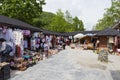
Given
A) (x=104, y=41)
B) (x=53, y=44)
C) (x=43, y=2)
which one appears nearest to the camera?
(x=53, y=44)

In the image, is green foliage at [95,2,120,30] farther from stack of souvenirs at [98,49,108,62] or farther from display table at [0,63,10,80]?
display table at [0,63,10,80]

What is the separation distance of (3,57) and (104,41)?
822 inches

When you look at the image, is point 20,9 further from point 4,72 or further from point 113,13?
point 4,72

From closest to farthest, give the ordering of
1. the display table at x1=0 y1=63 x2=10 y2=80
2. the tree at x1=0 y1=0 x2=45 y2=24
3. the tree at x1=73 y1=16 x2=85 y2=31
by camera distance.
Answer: the display table at x1=0 y1=63 x2=10 y2=80
the tree at x1=0 y1=0 x2=45 y2=24
the tree at x1=73 y1=16 x2=85 y2=31

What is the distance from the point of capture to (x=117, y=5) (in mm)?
44656

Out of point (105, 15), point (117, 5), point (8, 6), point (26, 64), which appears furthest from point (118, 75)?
point (105, 15)

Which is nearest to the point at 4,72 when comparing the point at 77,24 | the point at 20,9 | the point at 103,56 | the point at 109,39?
the point at 103,56

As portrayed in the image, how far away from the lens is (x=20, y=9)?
33938 mm

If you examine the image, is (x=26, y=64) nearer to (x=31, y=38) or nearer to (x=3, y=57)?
(x=3, y=57)

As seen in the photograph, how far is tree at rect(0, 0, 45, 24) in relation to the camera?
33594 millimetres

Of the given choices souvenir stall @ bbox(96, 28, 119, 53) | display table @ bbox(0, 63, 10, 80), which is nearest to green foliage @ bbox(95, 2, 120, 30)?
souvenir stall @ bbox(96, 28, 119, 53)

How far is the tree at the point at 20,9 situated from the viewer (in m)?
33.6

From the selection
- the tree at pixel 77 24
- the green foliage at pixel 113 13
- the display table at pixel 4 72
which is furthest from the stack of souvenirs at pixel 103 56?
the tree at pixel 77 24

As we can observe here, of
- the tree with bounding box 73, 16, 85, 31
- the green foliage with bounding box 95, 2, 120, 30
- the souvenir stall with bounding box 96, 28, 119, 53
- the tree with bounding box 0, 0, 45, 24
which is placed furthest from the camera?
the tree with bounding box 73, 16, 85, 31
